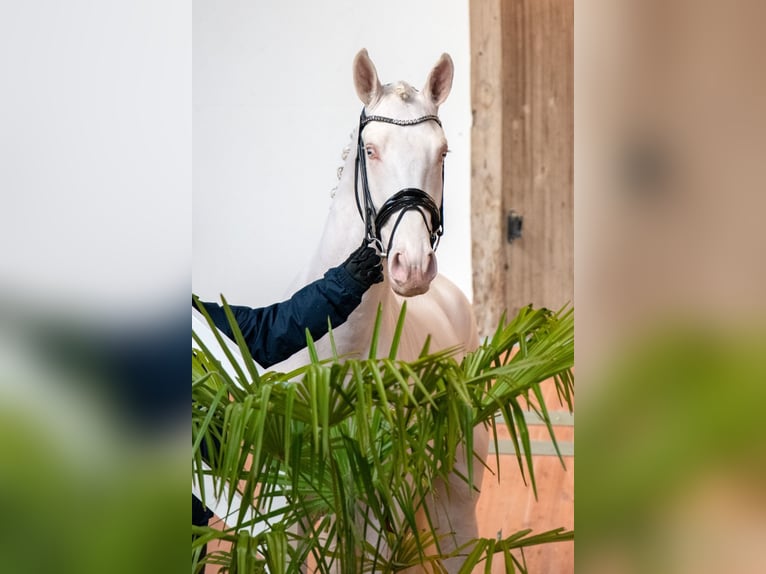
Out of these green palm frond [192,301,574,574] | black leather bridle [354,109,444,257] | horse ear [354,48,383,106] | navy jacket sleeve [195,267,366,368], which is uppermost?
horse ear [354,48,383,106]

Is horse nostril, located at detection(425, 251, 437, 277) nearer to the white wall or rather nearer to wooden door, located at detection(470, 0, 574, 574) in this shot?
the white wall

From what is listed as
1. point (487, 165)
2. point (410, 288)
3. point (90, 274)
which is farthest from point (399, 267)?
point (90, 274)

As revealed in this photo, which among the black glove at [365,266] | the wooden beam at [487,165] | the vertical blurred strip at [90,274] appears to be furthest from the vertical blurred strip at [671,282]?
the wooden beam at [487,165]

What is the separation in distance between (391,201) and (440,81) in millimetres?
271

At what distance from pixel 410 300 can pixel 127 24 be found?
1246 mm

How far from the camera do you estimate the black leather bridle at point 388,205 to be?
149 centimetres

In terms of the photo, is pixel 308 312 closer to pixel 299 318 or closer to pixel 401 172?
pixel 299 318

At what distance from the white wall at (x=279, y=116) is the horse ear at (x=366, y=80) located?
0.20 feet

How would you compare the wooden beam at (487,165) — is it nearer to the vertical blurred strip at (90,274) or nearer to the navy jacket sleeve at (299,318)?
the navy jacket sleeve at (299,318)

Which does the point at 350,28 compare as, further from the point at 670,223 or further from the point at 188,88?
the point at 670,223

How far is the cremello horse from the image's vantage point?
1.48 metres

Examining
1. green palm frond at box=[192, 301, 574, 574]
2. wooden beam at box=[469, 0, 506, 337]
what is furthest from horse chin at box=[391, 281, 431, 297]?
wooden beam at box=[469, 0, 506, 337]

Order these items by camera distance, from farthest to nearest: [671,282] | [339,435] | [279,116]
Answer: [279,116] < [339,435] < [671,282]

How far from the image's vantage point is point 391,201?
149 centimetres
